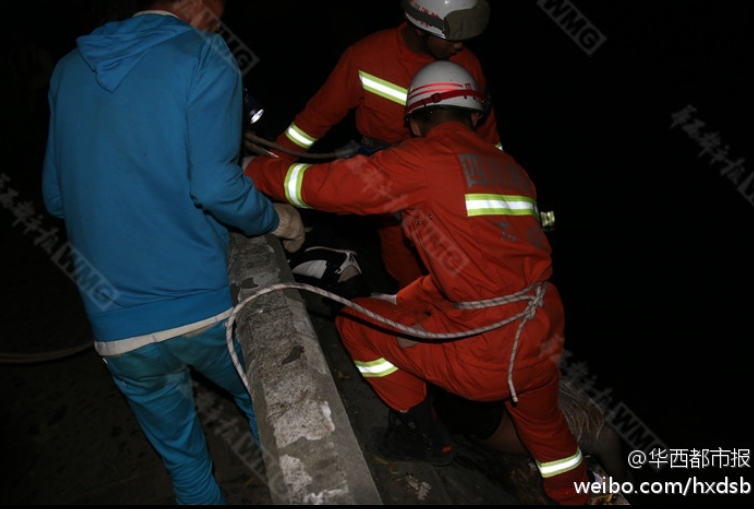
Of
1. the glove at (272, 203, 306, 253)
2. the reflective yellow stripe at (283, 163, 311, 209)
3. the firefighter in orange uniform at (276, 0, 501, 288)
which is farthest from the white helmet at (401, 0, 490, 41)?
the glove at (272, 203, 306, 253)

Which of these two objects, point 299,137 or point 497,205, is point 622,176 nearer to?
point 299,137

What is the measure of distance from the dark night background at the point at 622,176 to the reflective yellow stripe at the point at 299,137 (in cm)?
19

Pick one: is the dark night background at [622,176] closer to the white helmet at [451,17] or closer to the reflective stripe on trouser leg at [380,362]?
the white helmet at [451,17]

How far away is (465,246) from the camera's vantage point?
7.22 feet

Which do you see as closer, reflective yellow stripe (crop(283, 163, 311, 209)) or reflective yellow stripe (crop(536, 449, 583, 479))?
reflective yellow stripe (crop(283, 163, 311, 209))

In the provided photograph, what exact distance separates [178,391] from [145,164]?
1.00m

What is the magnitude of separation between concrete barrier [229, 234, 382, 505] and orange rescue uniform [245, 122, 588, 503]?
1.64ft

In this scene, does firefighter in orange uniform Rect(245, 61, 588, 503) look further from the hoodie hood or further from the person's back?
the hoodie hood

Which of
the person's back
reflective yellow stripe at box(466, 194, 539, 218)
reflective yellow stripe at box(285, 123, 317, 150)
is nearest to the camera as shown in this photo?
reflective yellow stripe at box(466, 194, 539, 218)

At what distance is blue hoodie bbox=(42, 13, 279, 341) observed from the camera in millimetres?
1499

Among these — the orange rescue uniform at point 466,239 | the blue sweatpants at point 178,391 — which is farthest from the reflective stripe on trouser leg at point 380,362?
the blue sweatpants at point 178,391

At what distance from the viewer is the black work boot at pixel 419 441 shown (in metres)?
2.74

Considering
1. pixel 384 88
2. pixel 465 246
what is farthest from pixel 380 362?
pixel 384 88

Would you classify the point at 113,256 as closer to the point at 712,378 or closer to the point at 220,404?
the point at 220,404
